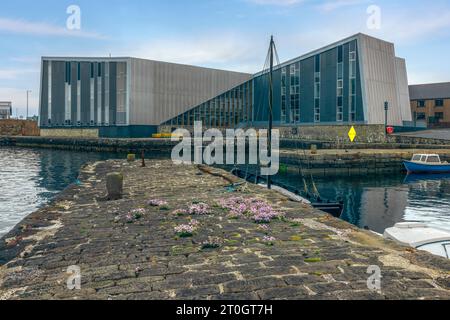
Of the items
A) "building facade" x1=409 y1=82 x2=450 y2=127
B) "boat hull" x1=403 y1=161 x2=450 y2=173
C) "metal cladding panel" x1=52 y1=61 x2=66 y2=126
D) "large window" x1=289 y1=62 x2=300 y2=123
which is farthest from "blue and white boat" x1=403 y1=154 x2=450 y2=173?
"metal cladding panel" x1=52 y1=61 x2=66 y2=126

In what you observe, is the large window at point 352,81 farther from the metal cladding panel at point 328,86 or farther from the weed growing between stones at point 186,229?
the weed growing between stones at point 186,229

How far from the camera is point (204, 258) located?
7695mm

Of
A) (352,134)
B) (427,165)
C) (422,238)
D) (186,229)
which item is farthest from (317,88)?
(186,229)

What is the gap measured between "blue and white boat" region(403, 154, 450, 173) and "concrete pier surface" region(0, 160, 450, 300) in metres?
36.2

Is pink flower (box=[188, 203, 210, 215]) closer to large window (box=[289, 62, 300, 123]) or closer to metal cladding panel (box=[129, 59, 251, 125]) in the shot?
large window (box=[289, 62, 300, 123])

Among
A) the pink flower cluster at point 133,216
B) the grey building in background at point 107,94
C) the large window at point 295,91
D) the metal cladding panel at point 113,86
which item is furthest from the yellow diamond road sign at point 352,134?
the pink flower cluster at point 133,216

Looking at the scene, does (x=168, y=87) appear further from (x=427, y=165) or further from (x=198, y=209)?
(x=198, y=209)

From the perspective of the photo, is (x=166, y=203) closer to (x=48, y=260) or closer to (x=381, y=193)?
(x=48, y=260)

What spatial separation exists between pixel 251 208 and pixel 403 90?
219 ft

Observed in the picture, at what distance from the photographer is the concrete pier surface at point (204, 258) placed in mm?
5977

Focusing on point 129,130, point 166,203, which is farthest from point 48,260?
point 129,130

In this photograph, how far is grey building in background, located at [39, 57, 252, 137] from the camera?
76812 millimetres

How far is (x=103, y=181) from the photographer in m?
22.1
